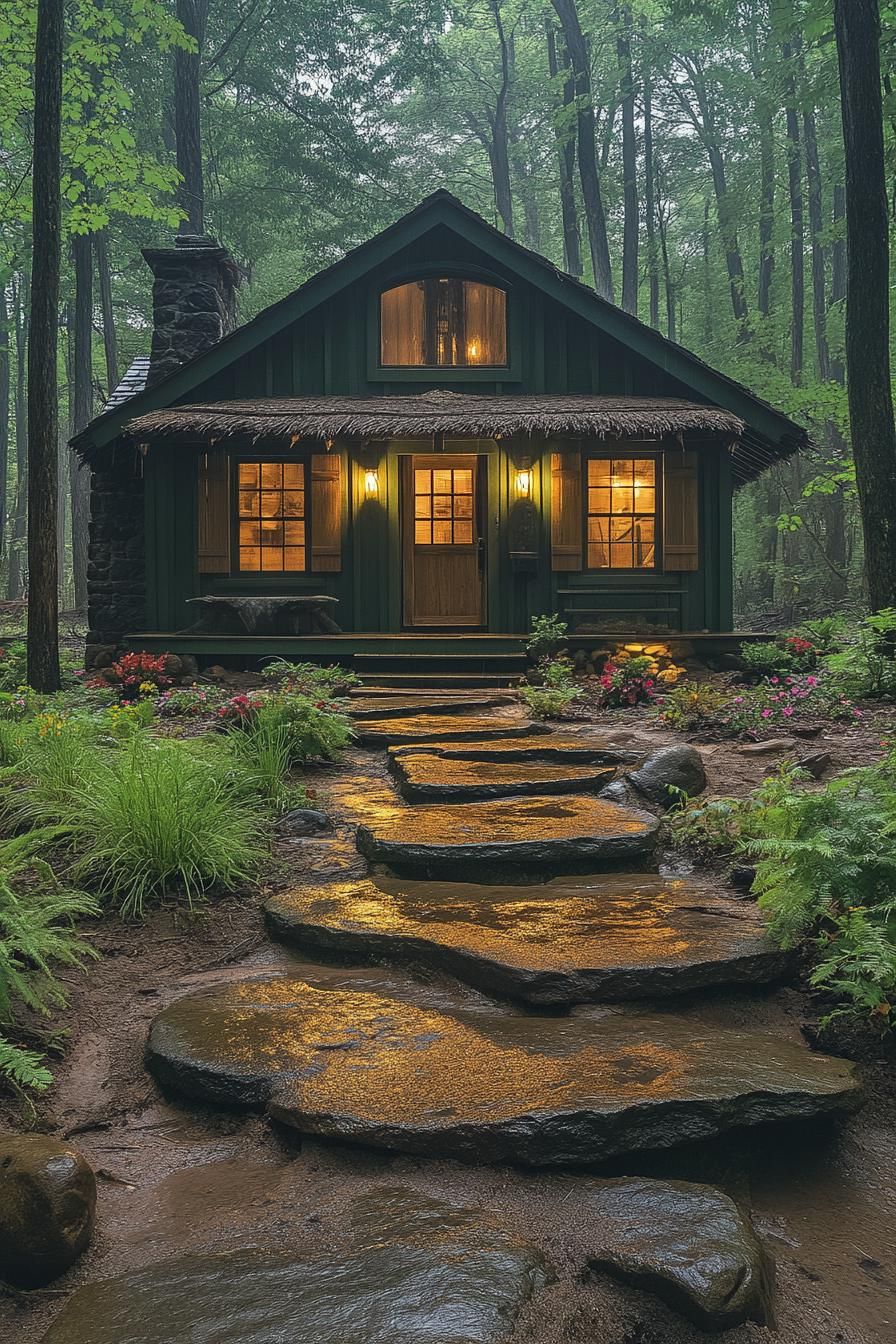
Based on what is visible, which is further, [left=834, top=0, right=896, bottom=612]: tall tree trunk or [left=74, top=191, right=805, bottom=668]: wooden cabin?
[left=74, top=191, right=805, bottom=668]: wooden cabin

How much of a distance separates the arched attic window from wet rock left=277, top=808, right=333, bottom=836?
8.43 metres

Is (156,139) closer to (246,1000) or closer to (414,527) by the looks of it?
(414,527)

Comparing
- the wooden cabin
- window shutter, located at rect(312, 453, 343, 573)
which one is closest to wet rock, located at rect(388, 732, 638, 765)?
the wooden cabin

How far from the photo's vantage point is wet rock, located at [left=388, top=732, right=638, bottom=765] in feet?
18.9

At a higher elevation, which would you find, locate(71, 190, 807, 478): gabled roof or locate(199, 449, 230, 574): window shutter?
locate(71, 190, 807, 478): gabled roof

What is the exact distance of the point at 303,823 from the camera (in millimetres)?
4625

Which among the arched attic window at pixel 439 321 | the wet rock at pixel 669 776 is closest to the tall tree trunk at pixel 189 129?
the arched attic window at pixel 439 321

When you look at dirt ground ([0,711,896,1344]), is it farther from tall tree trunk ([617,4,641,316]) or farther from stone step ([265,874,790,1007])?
tall tree trunk ([617,4,641,316])

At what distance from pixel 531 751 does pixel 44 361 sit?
6.20 meters

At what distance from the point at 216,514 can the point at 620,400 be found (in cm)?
499

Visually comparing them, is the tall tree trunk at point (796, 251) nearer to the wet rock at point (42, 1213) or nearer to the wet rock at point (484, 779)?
the wet rock at point (484, 779)

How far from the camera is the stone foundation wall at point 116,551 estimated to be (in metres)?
11.7

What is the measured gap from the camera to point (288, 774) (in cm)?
553

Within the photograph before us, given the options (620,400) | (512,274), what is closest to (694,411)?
(620,400)
